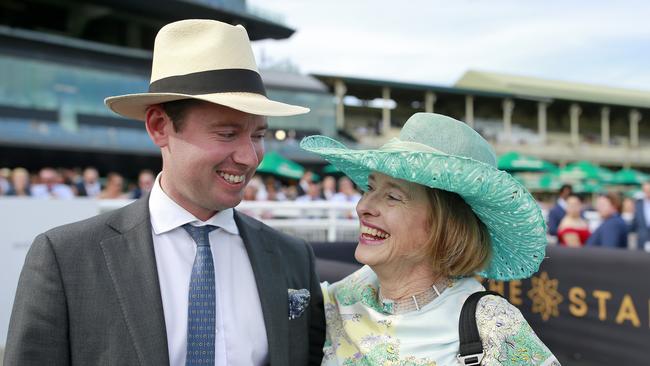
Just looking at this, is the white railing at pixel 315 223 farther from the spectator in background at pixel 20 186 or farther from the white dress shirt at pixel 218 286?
the white dress shirt at pixel 218 286

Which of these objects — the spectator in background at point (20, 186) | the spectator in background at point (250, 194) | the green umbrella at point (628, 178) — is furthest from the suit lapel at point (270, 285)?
the green umbrella at point (628, 178)

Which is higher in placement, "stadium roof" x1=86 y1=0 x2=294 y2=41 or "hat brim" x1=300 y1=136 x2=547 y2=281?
"stadium roof" x1=86 y1=0 x2=294 y2=41

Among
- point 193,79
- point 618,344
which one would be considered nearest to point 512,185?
point 193,79

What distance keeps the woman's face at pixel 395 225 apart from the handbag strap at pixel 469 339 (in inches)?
10.9

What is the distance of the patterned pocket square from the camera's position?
2.35 meters

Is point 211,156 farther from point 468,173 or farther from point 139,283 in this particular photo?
point 468,173

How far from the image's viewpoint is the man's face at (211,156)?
2.11 metres

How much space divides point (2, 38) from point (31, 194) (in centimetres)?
1829

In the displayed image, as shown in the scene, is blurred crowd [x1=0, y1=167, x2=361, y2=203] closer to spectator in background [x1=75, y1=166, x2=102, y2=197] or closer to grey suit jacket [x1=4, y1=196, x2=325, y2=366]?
spectator in background [x1=75, y1=166, x2=102, y2=197]

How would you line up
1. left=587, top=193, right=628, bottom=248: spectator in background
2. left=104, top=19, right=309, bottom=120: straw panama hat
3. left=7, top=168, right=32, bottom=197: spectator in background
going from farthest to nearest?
left=7, top=168, right=32, bottom=197: spectator in background < left=587, top=193, right=628, bottom=248: spectator in background < left=104, top=19, right=309, bottom=120: straw panama hat

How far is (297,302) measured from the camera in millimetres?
2375

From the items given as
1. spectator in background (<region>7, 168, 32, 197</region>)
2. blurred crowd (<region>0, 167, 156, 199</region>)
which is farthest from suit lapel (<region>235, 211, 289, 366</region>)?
spectator in background (<region>7, 168, 32, 197</region>)

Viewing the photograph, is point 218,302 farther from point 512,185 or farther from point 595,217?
point 595,217

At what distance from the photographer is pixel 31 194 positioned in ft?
29.9
